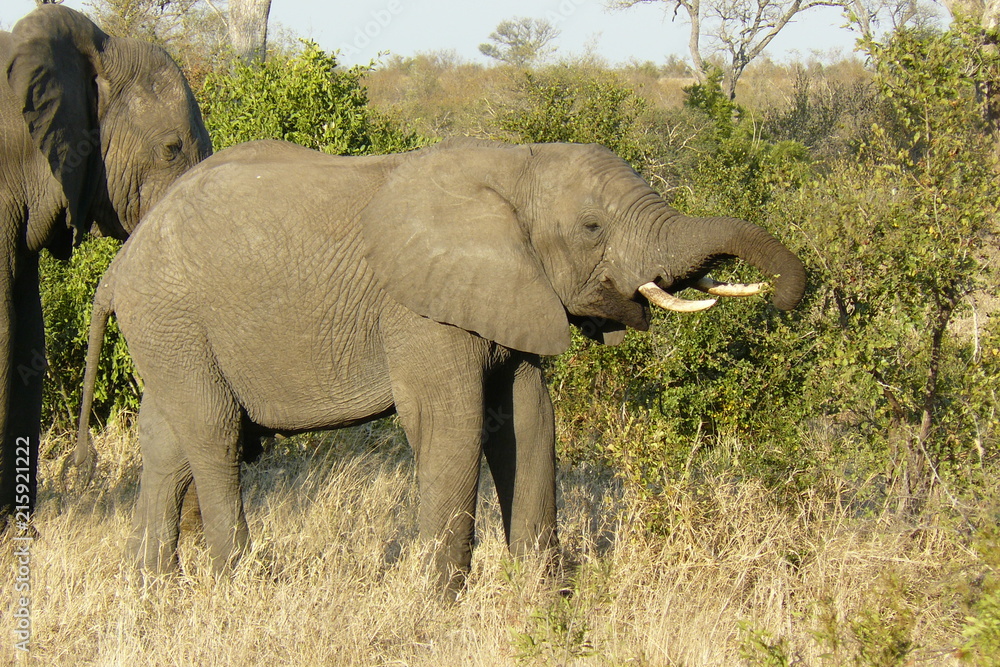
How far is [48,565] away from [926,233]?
415cm

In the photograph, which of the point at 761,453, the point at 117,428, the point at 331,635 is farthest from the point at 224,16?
the point at 331,635

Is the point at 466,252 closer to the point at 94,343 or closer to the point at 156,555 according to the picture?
the point at 94,343

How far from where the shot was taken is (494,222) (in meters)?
4.34

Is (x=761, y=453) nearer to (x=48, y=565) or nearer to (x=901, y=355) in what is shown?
(x=901, y=355)

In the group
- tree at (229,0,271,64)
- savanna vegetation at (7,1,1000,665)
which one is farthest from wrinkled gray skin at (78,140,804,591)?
tree at (229,0,271,64)

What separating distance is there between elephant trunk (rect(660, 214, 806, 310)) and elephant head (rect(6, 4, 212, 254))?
2465 millimetres

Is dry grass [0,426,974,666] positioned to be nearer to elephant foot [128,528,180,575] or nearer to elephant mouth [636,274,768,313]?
elephant foot [128,528,180,575]

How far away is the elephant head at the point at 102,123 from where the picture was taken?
16.3 feet

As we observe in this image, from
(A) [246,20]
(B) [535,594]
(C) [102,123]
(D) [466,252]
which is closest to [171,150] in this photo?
(C) [102,123]

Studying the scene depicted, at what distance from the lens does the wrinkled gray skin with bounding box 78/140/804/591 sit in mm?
4309

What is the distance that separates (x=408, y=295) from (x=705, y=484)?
1.92 m

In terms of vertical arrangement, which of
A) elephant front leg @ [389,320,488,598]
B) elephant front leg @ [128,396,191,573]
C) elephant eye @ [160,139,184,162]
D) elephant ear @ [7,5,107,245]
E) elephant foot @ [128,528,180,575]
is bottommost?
elephant foot @ [128,528,180,575]

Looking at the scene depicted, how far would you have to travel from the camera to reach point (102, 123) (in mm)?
5277

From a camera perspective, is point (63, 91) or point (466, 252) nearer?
point (466, 252)
